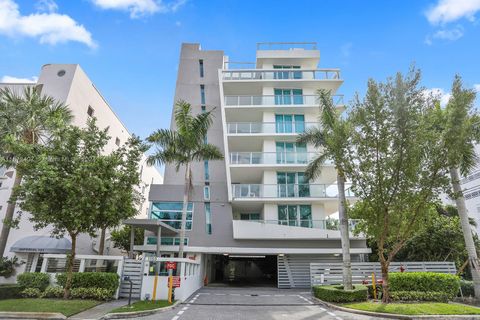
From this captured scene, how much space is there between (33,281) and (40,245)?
6.44m

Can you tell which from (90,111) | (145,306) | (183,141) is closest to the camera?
(145,306)

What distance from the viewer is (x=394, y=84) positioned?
1288 cm

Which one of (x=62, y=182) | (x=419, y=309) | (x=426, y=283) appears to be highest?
(x=62, y=182)

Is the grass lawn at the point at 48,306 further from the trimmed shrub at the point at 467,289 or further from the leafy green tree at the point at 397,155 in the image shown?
the trimmed shrub at the point at 467,289

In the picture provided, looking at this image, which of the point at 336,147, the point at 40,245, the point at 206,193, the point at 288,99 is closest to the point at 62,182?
the point at 40,245

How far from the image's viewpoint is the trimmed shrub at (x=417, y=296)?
47.4 feet

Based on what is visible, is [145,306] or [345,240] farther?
[345,240]

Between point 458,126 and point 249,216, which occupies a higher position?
point 458,126

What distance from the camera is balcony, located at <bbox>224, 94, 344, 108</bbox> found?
1031 inches

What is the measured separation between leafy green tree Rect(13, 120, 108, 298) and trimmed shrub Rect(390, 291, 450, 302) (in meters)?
15.1

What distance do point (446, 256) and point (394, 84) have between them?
1703 cm

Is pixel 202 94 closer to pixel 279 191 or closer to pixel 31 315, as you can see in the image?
pixel 279 191

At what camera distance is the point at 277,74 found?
90.2 ft

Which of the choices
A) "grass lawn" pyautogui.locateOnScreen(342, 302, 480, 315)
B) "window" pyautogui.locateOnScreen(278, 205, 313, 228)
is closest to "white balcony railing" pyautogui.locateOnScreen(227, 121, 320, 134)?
"window" pyautogui.locateOnScreen(278, 205, 313, 228)
